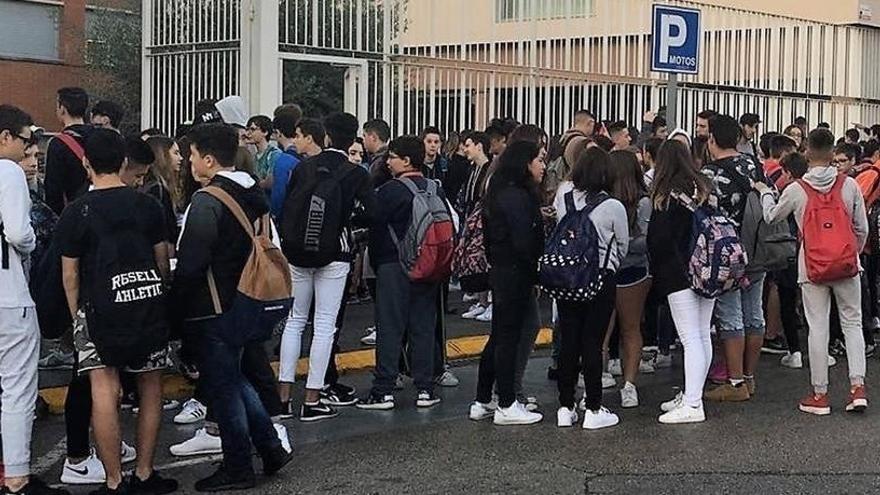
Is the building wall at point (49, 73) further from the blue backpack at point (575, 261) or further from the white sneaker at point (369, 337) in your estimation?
the blue backpack at point (575, 261)

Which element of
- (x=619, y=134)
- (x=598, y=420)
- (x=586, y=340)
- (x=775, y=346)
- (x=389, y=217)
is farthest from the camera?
(x=619, y=134)

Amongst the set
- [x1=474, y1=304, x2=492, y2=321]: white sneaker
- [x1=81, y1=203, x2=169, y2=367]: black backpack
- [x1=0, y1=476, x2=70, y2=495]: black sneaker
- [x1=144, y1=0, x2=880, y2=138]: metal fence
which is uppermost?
[x1=144, y1=0, x2=880, y2=138]: metal fence

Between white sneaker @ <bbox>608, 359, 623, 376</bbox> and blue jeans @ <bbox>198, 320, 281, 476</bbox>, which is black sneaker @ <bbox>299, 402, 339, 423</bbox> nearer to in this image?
blue jeans @ <bbox>198, 320, 281, 476</bbox>

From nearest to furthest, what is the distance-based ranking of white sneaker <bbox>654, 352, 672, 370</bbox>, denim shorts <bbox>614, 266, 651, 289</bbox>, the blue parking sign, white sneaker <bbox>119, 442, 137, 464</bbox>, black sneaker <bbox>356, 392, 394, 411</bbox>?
1. white sneaker <bbox>119, 442, 137, 464</bbox>
2. black sneaker <bbox>356, 392, 394, 411</bbox>
3. denim shorts <bbox>614, 266, 651, 289</bbox>
4. white sneaker <bbox>654, 352, 672, 370</bbox>
5. the blue parking sign

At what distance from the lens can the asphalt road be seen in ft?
21.8

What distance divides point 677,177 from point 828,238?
1048 millimetres

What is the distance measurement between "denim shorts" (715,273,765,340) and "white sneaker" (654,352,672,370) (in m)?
1.21

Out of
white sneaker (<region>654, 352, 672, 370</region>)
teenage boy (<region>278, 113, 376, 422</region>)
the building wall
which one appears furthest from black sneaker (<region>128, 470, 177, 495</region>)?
the building wall

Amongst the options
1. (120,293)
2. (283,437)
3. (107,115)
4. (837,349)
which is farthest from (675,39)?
(120,293)

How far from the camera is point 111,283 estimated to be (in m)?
6.05

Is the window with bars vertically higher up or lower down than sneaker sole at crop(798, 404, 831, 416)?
higher up

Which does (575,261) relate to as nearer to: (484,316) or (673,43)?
(484,316)

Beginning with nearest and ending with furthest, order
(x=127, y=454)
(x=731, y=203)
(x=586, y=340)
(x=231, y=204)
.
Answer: (x=231, y=204), (x=127, y=454), (x=586, y=340), (x=731, y=203)

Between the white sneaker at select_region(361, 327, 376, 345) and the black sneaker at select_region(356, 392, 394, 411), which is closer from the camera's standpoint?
the black sneaker at select_region(356, 392, 394, 411)
